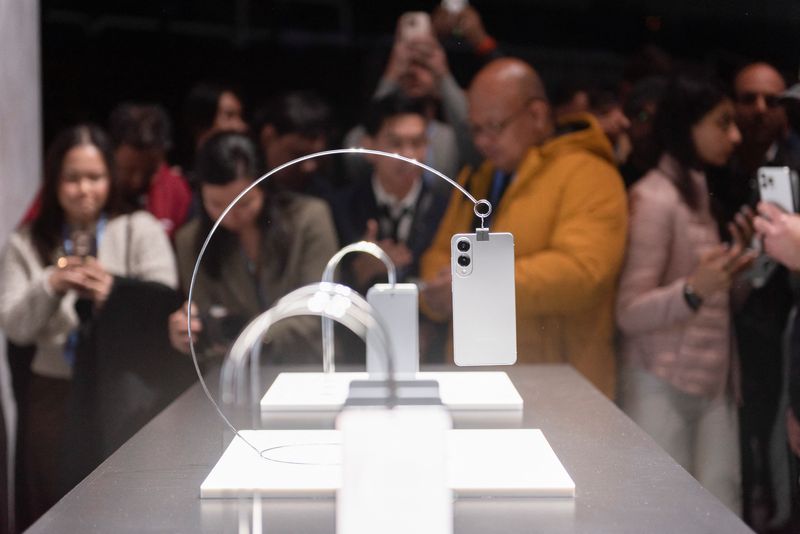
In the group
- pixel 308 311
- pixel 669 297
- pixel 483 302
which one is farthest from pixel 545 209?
pixel 308 311

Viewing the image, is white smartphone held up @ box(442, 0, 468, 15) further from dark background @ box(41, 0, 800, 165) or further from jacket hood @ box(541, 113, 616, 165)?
jacket hood @ box(541, 113, 616, 165)

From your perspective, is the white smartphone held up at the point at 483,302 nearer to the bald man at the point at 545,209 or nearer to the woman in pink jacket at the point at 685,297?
the bald man at the point at 545,209

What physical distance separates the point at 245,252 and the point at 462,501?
1747 mm

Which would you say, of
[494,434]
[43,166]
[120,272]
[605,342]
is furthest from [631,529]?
[43,166]

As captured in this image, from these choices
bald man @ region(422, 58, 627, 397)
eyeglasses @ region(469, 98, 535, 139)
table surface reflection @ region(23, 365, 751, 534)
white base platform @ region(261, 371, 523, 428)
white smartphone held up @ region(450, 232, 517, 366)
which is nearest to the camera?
table surface reflection @ region(23, 365, 751, 534)

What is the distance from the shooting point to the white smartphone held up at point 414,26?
3057mm

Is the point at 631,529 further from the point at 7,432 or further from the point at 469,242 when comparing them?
the point at 7,432

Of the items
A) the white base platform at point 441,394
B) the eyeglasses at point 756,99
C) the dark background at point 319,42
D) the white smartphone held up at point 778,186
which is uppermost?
the dark background at point 319,42

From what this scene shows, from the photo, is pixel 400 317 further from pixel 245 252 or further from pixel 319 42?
pixel 319 42

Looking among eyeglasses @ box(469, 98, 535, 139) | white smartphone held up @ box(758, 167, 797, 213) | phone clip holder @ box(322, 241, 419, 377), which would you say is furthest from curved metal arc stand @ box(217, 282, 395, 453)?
white smartphone held up @ box(758, 167, 797, 213)

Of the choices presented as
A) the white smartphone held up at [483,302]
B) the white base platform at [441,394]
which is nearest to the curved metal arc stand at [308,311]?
the white smartphone held up at [483,302]

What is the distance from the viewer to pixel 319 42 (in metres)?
3.10

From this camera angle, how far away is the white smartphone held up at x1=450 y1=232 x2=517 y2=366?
1800mm

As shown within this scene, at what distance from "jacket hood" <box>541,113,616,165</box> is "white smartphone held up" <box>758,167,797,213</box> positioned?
1.41 ft
